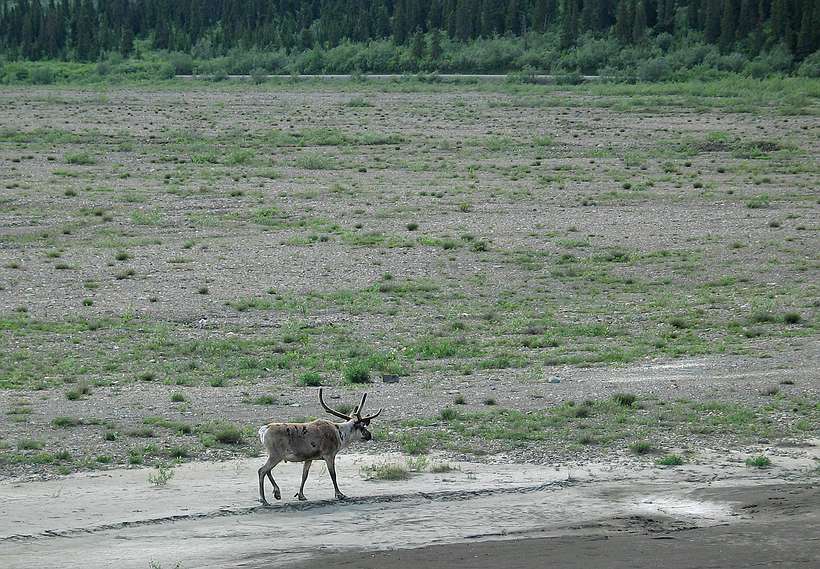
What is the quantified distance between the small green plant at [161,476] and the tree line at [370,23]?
89.1 m

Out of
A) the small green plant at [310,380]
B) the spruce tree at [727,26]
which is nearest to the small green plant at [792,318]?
the small green plant at [310,380]

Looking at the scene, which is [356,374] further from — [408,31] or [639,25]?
[408,31]

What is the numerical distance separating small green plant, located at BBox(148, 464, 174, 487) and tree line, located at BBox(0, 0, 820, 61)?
8907cm

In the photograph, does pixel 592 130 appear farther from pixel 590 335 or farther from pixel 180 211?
pixel 590 335

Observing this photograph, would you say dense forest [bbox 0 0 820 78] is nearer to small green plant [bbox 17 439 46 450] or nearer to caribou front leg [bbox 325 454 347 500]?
small green plant [bbox 17 439 46 450]

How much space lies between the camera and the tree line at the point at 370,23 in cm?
10306

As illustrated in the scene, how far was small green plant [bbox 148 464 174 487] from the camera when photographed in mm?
13945

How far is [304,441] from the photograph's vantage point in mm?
12914

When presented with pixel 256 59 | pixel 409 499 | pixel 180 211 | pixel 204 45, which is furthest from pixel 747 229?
pixel 204 45

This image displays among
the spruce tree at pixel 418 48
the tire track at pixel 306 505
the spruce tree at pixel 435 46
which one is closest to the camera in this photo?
the tire track at pixel 306 505

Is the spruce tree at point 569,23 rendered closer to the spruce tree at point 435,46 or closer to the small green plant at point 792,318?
the spruce tree at point 435,46

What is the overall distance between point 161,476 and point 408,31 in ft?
360

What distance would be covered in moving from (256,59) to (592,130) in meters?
63.1

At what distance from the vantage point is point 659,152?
165ft
